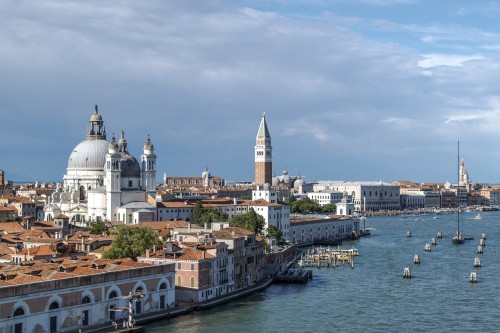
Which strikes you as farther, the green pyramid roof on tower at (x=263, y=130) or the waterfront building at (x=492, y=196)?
the waterfront building at (x=492, y=196)

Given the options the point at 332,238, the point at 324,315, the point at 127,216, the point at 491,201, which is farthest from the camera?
the point at 491,201

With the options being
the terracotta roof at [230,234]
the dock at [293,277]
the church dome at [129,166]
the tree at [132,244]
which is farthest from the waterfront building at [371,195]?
the tree at [132,244]

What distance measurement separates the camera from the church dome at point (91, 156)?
39.6 metres

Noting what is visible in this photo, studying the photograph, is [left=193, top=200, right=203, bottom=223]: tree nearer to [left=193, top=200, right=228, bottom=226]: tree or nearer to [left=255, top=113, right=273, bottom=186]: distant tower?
[left=193, top=200, right=228, bottom=226]: tree

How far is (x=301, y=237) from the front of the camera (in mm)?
39219

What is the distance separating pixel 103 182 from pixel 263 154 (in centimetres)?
1901

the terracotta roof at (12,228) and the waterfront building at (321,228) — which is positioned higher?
the terracotta roof at (12,228)

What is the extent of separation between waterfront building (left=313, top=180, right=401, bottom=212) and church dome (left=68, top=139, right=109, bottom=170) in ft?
133

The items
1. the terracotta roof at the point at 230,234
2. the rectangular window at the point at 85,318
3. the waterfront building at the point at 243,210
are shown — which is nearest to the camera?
the rectangular window at the point at 85,318

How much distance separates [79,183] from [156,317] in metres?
23.7

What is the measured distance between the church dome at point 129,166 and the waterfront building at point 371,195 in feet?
135

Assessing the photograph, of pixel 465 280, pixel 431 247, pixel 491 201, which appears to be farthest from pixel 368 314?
pixel 491 201

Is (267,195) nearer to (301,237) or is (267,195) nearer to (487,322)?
(301,237)

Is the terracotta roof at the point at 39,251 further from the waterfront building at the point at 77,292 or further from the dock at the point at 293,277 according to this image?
the dock at the point at 293,277
